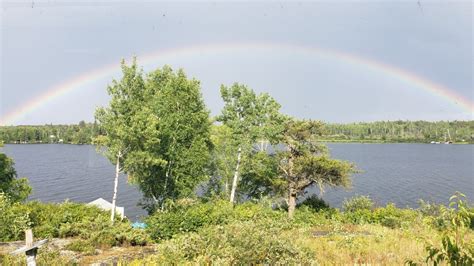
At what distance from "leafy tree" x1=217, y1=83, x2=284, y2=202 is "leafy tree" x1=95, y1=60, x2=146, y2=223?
853cm

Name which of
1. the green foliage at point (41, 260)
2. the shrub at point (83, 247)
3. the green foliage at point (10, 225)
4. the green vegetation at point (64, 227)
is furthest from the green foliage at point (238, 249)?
the green foliage at point (10, 225)

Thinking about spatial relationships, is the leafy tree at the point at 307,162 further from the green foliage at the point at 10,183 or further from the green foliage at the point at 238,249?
the green foliage at the point at 238,249

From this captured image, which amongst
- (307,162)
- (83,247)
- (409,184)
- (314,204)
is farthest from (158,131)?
(409,184)

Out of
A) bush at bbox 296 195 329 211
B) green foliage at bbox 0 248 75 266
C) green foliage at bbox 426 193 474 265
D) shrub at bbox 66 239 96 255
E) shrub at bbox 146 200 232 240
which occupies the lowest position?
bush at bbox 296 195 329 211

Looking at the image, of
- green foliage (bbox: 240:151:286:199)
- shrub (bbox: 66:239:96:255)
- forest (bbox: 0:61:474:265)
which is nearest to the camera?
forest (bbox: 0:61:474:265)

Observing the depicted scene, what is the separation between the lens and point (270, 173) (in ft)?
106

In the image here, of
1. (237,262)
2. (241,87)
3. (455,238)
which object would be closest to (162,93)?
(241,87)

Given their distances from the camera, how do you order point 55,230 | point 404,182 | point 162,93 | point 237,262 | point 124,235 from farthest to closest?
point 404,182 < point 162,93 < point 55,230 < point 124,235 < point 237,262

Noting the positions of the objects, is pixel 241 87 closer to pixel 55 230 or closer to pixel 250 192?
pixel 250 192

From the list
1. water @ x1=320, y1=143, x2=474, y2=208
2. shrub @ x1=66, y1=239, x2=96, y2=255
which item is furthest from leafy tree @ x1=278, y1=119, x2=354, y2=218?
shrub @ x1=66, y1=239, x2=96, y2=255

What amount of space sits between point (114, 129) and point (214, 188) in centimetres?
1404

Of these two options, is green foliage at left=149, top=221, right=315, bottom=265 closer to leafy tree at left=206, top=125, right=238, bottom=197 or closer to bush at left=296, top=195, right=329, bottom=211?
leafy tree at left=206, top=125, right=238, bottom=197

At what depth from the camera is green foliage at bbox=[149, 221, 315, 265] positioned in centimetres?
790

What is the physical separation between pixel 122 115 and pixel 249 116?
1078 centimetres
